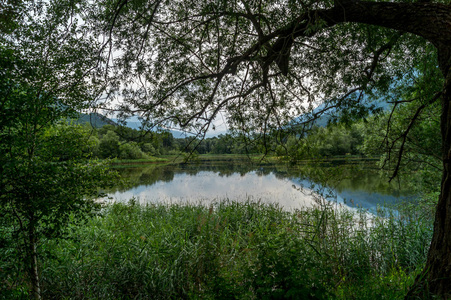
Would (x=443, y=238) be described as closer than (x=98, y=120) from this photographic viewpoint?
Yes

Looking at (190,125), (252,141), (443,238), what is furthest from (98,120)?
(443,238)

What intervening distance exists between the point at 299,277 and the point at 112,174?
225cm

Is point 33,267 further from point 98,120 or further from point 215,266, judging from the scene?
point 215,266

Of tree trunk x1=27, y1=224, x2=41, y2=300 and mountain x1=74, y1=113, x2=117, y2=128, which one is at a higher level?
mountain x1=74, y1=113, x2=117, y2=128

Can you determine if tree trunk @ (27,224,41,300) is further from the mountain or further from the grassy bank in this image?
the mountain

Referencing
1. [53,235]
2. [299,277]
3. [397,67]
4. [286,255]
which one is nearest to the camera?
[299,277]

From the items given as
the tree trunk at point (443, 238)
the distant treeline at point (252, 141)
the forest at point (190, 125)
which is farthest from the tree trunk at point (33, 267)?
the tree trunk at point (443, 238)

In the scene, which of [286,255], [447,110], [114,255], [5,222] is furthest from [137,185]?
[447,110]

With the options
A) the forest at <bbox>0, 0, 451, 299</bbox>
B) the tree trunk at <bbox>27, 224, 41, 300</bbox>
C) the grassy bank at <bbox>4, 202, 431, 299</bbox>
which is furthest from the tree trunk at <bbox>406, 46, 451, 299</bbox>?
the tree trunk at <bbox>27, 224, 41, 300</bbox>

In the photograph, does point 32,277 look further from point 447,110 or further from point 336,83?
point 336,83

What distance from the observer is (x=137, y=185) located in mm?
15352

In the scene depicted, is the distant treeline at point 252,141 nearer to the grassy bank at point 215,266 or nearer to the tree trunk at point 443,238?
the tree trunk at point 443,238

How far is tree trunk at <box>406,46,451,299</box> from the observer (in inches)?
68.6

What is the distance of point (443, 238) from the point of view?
5.83ft
